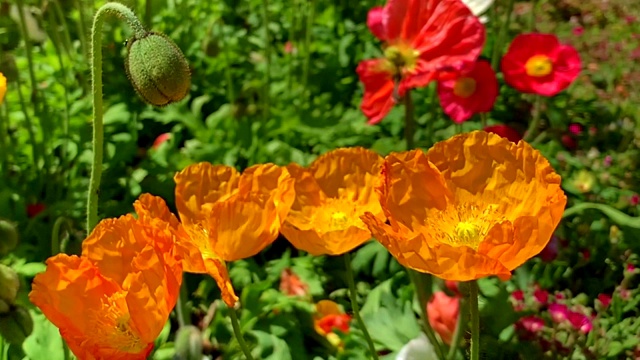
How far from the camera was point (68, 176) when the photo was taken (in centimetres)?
190

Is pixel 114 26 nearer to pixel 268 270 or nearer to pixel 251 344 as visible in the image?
pixel 268 270

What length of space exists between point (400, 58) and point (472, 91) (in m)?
0.19

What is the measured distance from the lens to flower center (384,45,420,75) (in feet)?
5.41

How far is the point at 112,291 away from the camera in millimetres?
883

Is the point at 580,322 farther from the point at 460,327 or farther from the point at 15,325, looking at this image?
the point at 15,325

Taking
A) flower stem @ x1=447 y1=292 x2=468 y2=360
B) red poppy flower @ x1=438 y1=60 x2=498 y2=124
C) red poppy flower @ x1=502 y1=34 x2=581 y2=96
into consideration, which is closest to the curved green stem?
flower stem @ x1=447 y1=292 x2=468 y2=360

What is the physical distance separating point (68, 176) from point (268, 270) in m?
0.60

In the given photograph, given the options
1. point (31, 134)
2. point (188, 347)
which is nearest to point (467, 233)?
point (188, 347)

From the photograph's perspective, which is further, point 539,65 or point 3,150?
point 539,65

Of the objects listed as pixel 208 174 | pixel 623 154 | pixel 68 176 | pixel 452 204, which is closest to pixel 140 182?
pixel 68 176

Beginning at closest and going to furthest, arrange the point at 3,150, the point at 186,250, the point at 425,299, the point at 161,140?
the point at 186,250 < the point at 425,299 < the point at 3,150 < the point at 161,140

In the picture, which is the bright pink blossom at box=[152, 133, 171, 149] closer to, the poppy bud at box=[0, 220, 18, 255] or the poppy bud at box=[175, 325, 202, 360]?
the poppy bud at box=[0, 220, 18, 255]

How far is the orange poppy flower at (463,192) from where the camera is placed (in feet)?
2.61

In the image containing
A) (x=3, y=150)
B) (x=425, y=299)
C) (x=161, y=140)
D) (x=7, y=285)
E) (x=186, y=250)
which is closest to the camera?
(x=186, y=250)
